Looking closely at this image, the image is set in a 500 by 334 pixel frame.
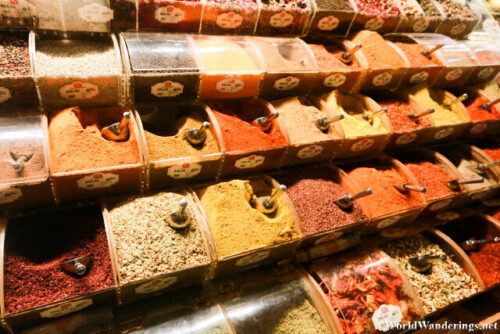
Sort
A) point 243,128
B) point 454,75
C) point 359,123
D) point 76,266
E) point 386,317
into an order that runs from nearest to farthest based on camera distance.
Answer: point 76,266
point 386,317
point 243,128
point 359,123
point 454,75

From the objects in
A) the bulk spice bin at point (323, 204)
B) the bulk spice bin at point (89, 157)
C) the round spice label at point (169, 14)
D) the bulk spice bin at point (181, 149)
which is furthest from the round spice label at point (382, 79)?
the bulk spice bin at point (89, 157)

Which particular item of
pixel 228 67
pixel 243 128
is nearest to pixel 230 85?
pixel 228 67

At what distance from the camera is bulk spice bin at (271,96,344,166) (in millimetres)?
2057

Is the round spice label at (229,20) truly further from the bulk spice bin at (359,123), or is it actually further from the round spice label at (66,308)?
the round spice label at (66,308)

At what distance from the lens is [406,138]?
2.51 m

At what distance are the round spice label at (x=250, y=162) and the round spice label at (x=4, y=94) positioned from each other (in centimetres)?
114

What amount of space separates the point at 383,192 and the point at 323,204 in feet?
1.58

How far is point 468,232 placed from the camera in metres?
2.76

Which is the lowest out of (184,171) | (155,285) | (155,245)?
(155,285)

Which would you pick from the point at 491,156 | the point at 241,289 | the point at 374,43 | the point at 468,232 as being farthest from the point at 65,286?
the point at 491,156

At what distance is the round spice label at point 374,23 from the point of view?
2.59 meters

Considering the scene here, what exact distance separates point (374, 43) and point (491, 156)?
1.58 metres

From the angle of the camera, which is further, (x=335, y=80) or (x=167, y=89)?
(x=335, y=80)

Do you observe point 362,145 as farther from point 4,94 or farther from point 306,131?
point 4,94
